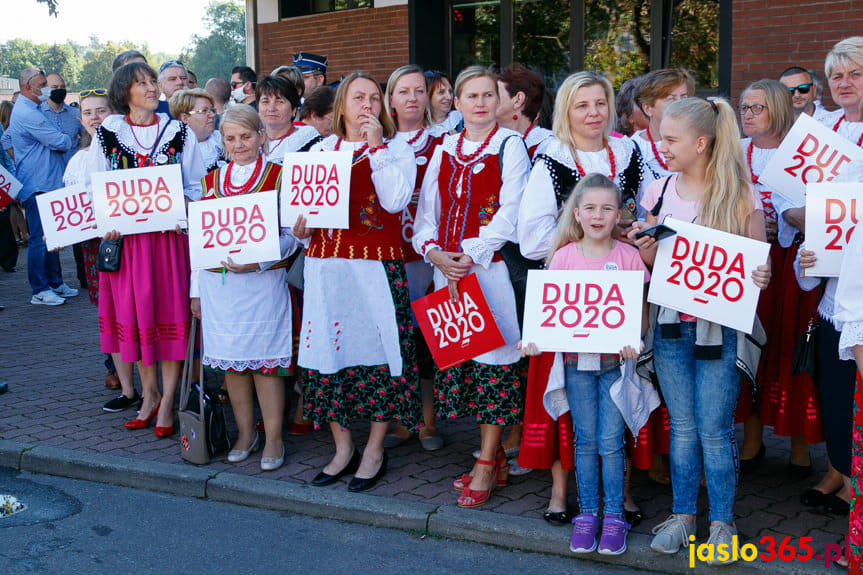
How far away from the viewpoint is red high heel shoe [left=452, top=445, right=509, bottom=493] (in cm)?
465

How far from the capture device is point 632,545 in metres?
3.96

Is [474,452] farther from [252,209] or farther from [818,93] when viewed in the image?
[818,93]

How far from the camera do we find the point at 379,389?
4.77 metres

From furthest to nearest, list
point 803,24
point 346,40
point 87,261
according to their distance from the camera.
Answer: point 346,40 → point 803,24 → point 87,261

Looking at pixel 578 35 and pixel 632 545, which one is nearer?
pixel 632 545

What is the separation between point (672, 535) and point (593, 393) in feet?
2.29

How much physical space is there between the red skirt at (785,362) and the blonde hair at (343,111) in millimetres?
2118

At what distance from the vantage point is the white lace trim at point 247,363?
5.01m

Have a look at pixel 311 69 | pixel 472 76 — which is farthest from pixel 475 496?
pixel 311 69

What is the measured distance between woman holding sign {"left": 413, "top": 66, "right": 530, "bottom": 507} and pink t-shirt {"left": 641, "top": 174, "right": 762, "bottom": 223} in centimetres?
64

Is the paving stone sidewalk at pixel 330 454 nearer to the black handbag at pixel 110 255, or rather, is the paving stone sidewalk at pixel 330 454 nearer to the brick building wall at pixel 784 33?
the black handbag at pixel 110 255

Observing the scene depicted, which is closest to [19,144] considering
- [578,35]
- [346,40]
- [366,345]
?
[346,40]

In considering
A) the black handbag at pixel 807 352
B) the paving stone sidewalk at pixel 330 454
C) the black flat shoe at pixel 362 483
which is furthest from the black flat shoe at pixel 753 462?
the black flat shoe at pixel 362 483

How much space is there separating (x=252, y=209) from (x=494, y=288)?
1.44 m
